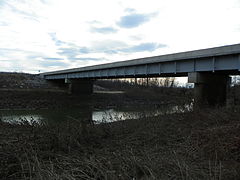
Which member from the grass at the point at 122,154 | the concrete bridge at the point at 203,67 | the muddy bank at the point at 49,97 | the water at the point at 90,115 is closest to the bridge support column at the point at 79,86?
the muddy bank at the point at 49,97

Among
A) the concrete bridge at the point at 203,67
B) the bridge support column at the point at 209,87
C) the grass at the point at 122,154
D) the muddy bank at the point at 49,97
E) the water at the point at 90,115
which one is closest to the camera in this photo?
the grass at the point at 122,154

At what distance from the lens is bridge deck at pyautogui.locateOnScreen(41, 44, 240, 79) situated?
19248 millimetres

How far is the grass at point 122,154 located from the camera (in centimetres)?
467

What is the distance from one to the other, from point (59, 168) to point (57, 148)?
1.87 metres

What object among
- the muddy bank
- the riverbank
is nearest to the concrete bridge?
the muddy bank

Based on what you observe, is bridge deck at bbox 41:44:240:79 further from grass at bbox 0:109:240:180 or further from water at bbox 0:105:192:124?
grass at bbox 0:109:240:180

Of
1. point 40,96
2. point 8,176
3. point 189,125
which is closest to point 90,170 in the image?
point 8,176

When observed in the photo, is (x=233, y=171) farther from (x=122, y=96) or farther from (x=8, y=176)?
(x=122, y=96)

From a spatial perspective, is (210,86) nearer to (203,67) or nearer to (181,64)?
(203,67)

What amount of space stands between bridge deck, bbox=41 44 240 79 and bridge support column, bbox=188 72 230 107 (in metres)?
0.89

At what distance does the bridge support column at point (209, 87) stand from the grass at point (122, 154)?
36.8 ft

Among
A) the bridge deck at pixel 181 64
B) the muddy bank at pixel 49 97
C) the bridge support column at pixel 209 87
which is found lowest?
the muddy bank at pixel 49 97

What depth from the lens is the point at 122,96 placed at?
196 feet

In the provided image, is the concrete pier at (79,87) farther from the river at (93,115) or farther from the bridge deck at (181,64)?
the river at (93,115)
